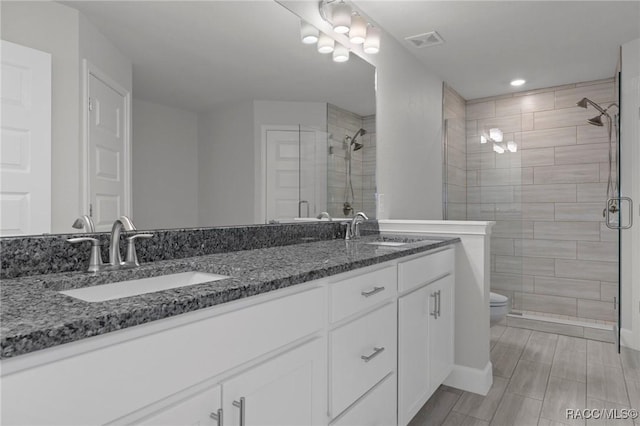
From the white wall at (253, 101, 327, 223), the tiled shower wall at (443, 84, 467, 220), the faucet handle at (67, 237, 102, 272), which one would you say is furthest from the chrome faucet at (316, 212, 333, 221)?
the tiled shower wall at (443, 84, 467, 220)

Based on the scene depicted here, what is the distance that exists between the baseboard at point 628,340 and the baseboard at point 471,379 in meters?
1.49

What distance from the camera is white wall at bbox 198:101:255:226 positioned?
5.15 ft

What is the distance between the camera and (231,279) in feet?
3.28

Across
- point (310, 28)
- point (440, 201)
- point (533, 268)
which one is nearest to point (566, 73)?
point (440, 201)

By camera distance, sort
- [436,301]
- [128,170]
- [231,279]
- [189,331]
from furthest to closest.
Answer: [436,301] < [128,170] < [231,279] < [189,331]

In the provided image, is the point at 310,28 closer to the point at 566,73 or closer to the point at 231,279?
the point at 231,279

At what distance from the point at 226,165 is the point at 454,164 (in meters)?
3.00

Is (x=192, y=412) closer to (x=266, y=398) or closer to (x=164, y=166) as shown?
(x=266, y=398)

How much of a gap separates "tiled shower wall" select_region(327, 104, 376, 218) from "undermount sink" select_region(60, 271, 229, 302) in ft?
4.04

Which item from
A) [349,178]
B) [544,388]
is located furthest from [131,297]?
[544,388]

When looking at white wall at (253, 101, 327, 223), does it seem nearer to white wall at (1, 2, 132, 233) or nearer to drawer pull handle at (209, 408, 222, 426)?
white wall at (1, 2, 132, 233)

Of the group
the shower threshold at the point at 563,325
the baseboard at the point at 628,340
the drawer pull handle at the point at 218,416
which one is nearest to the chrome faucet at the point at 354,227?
the drawer pull handle at the point at 218,416

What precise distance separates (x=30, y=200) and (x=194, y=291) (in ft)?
1.85

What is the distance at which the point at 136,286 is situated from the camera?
3.68ft
